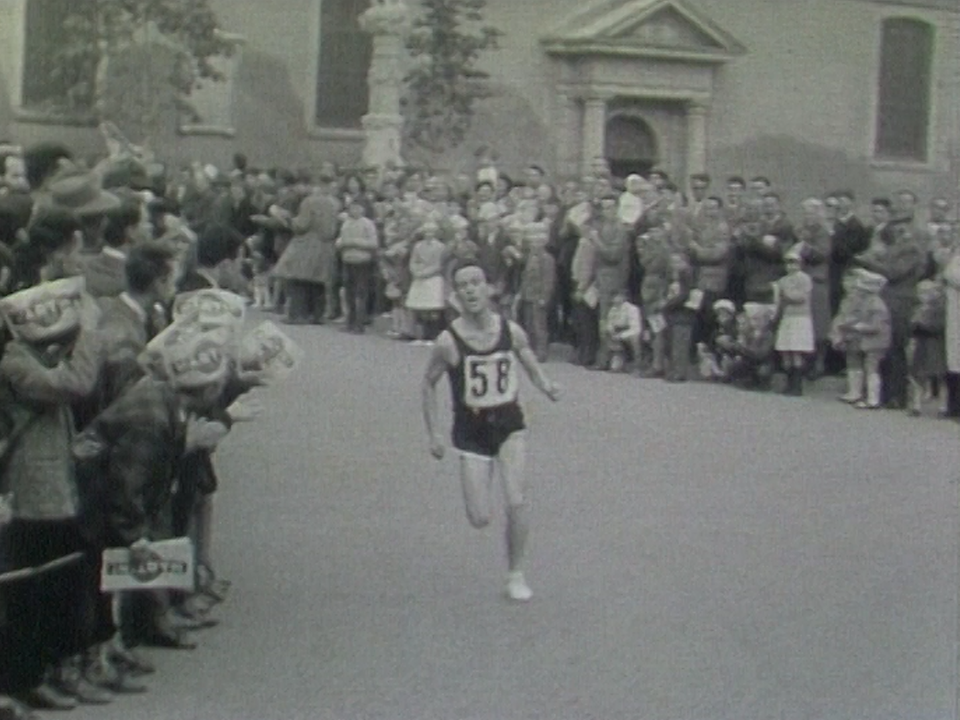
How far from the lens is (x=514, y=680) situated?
26.7 feet

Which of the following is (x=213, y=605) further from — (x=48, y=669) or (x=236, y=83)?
(x=236, y=83)

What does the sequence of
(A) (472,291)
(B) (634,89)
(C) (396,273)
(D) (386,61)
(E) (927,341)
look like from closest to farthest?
1. (A) (472,291)
2. (E) (927,341)
3. (D) (386,61)
4. (C) (396,273)
5. (B) (634,89)

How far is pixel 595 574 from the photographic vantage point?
33.8ft

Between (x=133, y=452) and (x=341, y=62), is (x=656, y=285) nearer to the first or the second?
(x=341, y=62)

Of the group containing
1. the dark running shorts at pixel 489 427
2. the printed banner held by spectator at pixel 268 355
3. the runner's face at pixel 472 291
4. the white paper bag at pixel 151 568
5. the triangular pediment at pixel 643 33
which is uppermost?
the triangular pediment at pixel 643 33

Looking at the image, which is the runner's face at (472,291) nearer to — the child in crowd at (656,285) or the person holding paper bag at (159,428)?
the person holding paper bag at (159,428)

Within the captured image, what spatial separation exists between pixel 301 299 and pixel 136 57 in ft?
20.0

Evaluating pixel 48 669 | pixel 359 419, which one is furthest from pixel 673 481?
pixel 48 669

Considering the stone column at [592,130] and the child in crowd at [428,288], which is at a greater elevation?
the stone column at [592,130]

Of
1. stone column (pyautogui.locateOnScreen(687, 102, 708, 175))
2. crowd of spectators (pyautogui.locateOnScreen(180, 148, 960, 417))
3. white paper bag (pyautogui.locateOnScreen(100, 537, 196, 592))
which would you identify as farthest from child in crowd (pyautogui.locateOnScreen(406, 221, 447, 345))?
white paper bag (pyautogui.locateOnScreen(100, 537, 196, 592))

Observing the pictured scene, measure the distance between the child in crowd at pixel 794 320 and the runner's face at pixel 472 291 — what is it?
784cm

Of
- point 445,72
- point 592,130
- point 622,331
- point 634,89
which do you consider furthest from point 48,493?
point 634,89

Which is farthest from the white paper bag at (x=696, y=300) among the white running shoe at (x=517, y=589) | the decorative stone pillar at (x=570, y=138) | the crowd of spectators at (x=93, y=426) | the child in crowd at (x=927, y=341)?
the crowd of spectators at (x=93, y=426)

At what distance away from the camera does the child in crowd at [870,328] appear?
16.6 m
